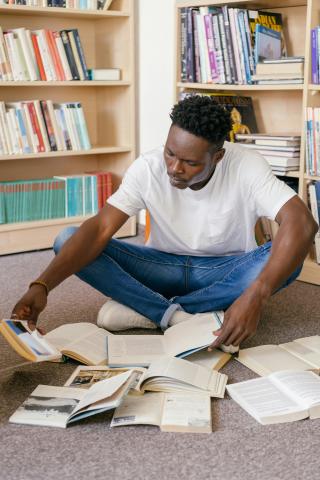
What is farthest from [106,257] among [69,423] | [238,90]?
[238,90]

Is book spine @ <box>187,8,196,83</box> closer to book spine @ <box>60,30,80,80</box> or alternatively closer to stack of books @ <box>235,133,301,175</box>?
stack of books @ <box>235,133,301,175</box>

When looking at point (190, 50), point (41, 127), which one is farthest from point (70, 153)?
point (190, 50)

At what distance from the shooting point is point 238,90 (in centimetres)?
316

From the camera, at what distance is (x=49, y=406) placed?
5.40 feet

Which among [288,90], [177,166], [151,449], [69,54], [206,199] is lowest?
[151,449]

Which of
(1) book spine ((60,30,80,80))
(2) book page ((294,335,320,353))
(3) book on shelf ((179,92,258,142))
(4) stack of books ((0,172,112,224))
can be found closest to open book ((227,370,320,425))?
(2) book page ((294,335,320,353))

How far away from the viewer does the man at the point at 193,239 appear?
6.20ft

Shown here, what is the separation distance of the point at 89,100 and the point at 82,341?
1.96m

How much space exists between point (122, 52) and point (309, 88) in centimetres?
117

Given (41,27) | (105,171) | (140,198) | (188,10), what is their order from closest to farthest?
(140,198), (188,10), (41,27), (105,171)

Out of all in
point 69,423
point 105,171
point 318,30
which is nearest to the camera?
point 69,423

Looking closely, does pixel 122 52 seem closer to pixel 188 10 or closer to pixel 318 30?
pixel 188 10

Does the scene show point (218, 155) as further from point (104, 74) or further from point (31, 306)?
point (104, 74)

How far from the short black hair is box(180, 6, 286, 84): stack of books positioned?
41.0 inches
